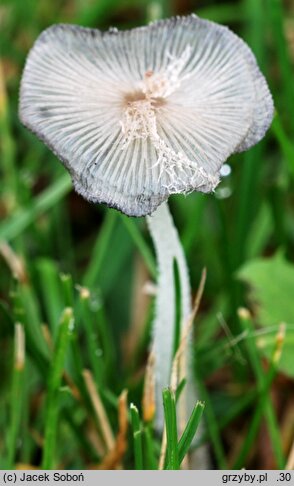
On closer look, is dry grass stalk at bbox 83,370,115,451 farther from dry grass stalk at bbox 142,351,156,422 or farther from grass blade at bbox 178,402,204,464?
grass blade at bbox 178,402,204,464

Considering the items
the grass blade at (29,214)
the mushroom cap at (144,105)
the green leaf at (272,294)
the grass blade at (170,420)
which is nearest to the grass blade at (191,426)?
the grass blade at (170,420)

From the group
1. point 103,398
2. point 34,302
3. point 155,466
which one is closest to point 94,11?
point 34,302

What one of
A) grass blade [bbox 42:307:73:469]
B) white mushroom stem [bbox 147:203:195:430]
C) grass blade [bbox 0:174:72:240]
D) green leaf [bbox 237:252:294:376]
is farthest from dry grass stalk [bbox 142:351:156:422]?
grass blade [bbox 0:174:72:240]

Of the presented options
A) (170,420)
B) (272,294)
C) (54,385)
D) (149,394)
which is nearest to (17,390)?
(54,385)

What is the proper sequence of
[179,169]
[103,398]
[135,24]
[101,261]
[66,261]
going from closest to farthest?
[179,169] < [103,398] < [101,261] < [66,261] < [135,24]

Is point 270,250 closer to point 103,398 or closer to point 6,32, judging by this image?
point 103,398

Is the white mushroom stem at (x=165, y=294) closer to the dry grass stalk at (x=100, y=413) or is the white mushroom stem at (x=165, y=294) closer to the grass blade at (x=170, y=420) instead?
the dry grass stalk at (x=100, y=413)

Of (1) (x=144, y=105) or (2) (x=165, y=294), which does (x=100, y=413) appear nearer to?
(2) (x=165, y=294)
